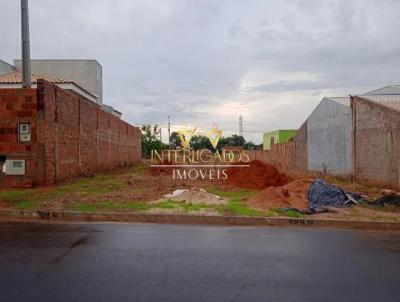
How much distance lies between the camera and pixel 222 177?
78.1 feet

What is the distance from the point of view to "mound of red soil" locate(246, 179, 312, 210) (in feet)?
42.5

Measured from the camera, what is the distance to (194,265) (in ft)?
21.7

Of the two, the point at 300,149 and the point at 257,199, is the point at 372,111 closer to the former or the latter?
the point at 257,199

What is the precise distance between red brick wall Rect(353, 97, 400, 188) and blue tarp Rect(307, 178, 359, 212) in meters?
5.65

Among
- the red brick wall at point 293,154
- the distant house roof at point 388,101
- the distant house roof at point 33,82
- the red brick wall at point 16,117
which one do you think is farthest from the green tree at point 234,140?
the red brick wall at point 16,117

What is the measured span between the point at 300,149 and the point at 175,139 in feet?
178

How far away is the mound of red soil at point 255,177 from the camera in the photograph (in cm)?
2012

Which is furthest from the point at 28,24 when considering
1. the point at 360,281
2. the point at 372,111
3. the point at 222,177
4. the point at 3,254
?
the point at 360,281

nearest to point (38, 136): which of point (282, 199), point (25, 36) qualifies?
point (25, 36)

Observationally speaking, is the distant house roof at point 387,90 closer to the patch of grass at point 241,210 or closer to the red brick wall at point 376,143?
the red brick wall at point 376,143

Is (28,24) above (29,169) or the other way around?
above

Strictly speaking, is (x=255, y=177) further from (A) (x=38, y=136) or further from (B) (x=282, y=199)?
(A) (x=38, y=136)

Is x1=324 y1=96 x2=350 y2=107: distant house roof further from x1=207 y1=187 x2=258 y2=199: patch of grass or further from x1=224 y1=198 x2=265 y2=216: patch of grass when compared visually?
x1=224 y1=198 x2=265 y2=216: patch of grass

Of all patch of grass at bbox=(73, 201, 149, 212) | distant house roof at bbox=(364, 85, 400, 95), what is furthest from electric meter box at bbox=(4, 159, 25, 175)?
distant house roof at bbox=(364, 85, 400, 95)
